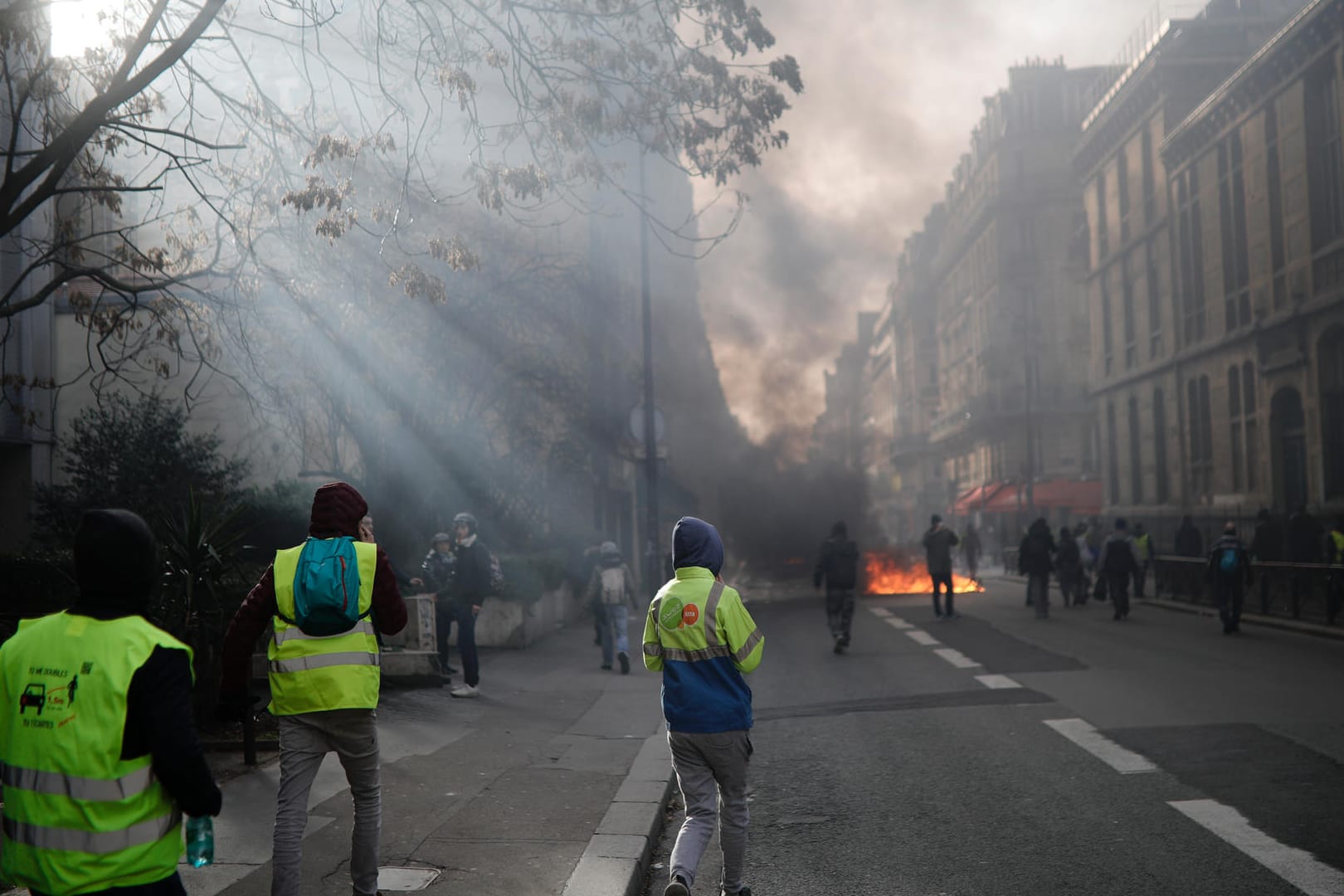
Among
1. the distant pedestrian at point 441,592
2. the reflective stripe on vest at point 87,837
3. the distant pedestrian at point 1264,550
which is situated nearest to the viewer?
the reflective stripe on vest at point 87,837

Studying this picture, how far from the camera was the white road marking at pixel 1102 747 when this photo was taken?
297 inches

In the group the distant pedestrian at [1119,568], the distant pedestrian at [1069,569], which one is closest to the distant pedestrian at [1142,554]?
the distant pedestrian at [1069,569]

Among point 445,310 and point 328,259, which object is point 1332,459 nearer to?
point 445,310

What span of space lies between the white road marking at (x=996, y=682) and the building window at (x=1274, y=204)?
20.4m

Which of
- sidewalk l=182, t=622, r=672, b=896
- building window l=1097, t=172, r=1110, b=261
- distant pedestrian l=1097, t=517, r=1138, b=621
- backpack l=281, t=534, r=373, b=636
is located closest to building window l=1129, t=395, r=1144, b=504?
building window l=1097, t=172, r=1110, b=261

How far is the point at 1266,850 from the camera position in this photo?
18.2ft

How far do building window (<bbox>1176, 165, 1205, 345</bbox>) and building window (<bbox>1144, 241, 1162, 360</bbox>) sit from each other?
2.66 meters

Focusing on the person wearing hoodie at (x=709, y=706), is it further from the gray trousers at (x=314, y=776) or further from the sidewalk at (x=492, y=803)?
the gray trousers at (x=314, y=776)

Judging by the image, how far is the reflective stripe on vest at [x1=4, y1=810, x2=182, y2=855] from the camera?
2.76 m

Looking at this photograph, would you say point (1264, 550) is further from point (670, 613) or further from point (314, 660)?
point (314, 660)

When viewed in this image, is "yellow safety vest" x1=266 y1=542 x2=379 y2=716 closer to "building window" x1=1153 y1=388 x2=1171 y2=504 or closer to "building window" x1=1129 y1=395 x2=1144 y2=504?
"building window" x1=1153 y1=388 x2=1171 y2=504

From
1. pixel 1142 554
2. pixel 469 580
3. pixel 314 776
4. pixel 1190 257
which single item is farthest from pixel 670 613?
pixel 1190 257

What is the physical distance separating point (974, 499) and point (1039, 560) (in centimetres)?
4273

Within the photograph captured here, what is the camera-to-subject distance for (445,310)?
59.6ft
